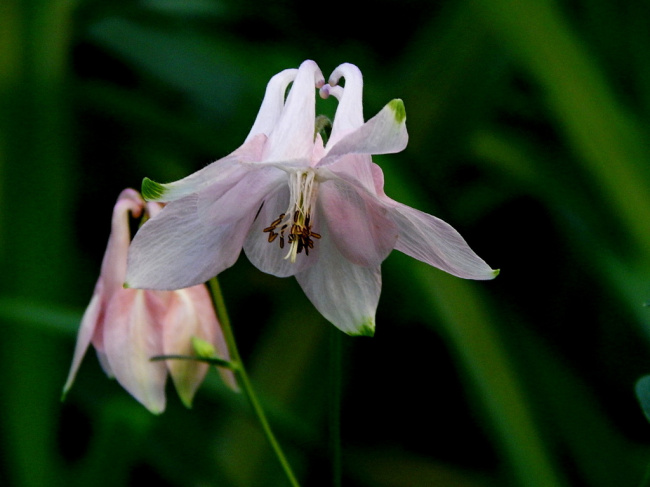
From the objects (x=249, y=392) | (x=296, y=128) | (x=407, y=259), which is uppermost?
(x=296, y=128)

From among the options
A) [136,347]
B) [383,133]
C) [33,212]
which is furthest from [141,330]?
[33,212]

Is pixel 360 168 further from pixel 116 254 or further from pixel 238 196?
pixel 116 254

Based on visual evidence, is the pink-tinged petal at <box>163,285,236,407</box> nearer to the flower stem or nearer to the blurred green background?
the flower stem

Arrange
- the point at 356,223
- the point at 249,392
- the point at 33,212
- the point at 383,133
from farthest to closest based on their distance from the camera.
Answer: the point at 33,212 → the point at 249,392 → the point at 356,223 → the point at 383,133

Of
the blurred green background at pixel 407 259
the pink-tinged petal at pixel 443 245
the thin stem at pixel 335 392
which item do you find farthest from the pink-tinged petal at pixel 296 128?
the blurred green background at pixel 407 259

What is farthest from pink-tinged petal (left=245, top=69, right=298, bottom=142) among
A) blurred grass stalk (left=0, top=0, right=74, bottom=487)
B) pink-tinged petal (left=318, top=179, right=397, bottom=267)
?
blurred grass stalk (left=0, top=0, right=74, bottom=487)

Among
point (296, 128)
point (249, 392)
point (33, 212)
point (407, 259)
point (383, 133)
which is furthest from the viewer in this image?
point (33, 212)
